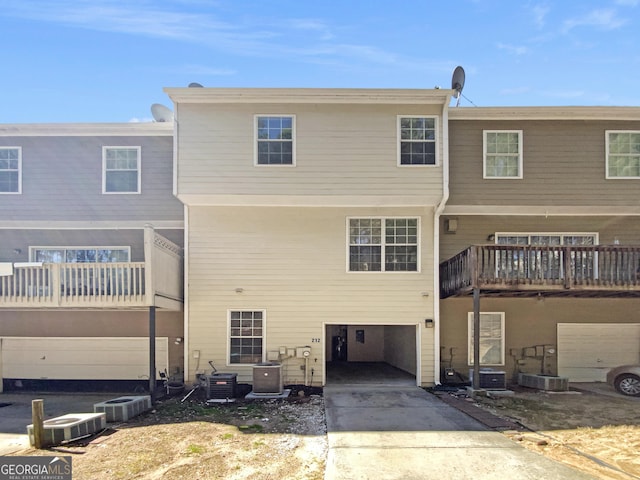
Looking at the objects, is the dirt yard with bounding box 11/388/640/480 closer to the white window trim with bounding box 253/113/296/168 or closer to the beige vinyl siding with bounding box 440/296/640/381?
Result: the beige vinyl siding with bounding box 440/296/640/381

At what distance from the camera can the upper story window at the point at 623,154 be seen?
34.1 ft

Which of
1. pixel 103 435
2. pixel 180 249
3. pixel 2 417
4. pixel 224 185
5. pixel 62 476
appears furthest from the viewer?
pixel 180 249

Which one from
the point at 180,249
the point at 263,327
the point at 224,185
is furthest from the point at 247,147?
the point at 263,327

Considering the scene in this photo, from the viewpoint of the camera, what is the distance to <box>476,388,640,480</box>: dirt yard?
17.2ft

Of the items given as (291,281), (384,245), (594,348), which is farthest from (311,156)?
(594,348)

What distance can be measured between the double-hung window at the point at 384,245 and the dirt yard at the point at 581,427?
11.7 feet

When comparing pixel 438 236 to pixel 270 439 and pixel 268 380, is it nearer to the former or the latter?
pixel 268 380

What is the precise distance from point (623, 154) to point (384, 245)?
21.2 ft

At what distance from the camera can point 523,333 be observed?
10.6 meters

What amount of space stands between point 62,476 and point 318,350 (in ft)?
19.4

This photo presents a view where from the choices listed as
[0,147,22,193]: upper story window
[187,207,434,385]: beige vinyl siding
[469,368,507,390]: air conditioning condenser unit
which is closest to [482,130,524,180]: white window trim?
[187,207,434,385]: beige vinyl siding

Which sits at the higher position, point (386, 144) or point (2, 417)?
point (386, 144)

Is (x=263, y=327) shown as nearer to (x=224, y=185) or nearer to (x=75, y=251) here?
(x=224, y=185)

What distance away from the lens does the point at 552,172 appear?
1038 cm
